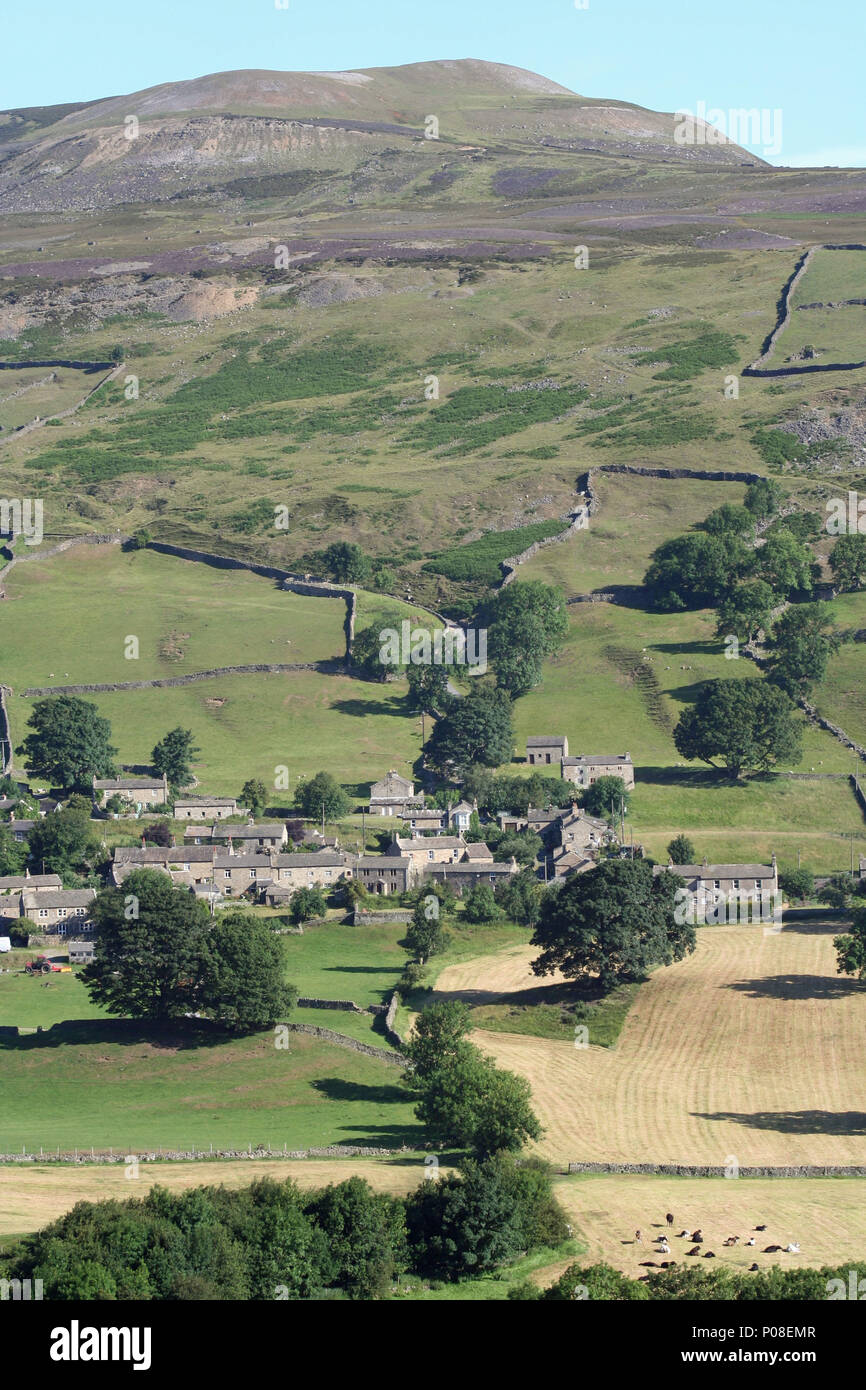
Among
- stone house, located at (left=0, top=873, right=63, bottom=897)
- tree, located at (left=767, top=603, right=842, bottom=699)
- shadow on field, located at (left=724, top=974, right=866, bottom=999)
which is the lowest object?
shadow on field, located at (left=724, top=974, right=866, bottom=999)

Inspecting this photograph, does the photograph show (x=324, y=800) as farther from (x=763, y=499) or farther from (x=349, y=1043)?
(x=763, y=499)

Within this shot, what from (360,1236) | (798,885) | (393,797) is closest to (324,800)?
(393,797)

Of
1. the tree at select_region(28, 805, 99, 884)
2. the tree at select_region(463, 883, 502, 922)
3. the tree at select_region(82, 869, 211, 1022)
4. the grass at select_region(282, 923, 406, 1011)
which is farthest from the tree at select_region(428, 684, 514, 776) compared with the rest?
the tree at select_region(82, 869, 211, 1022)

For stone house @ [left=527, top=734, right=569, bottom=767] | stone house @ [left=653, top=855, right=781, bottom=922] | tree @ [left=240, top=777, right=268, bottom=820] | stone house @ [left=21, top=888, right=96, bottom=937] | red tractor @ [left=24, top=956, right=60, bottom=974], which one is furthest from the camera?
stone house @ [left=527, top=734, right=569, bottom=767]

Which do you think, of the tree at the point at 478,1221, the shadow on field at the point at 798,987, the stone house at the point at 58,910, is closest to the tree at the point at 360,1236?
the tree at the point at 478,1221

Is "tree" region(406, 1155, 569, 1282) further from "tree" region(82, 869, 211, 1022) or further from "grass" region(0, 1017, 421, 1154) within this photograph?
"tree" region(82, 869, 211, 1022)

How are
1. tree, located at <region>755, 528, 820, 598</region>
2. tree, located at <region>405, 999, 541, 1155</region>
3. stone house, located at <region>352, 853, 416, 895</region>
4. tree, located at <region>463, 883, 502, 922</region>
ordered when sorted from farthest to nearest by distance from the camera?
tree, located at <region>755, 528, 820, 598</region> < stone house, located at <region>352, 853, 416, 895</region> < tree, located at <region>463, 883, 502, 922</region> < tree, located at <region>405, 999, 541, 1155</region>

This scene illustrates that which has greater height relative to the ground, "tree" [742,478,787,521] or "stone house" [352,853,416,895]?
"tree" [742,478,787,521]

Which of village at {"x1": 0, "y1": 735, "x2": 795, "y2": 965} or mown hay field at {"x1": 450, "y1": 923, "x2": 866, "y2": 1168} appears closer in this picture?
mown hay field at {"x1": 450, "y1": 923, "x2": 866, "y2": 1168}
